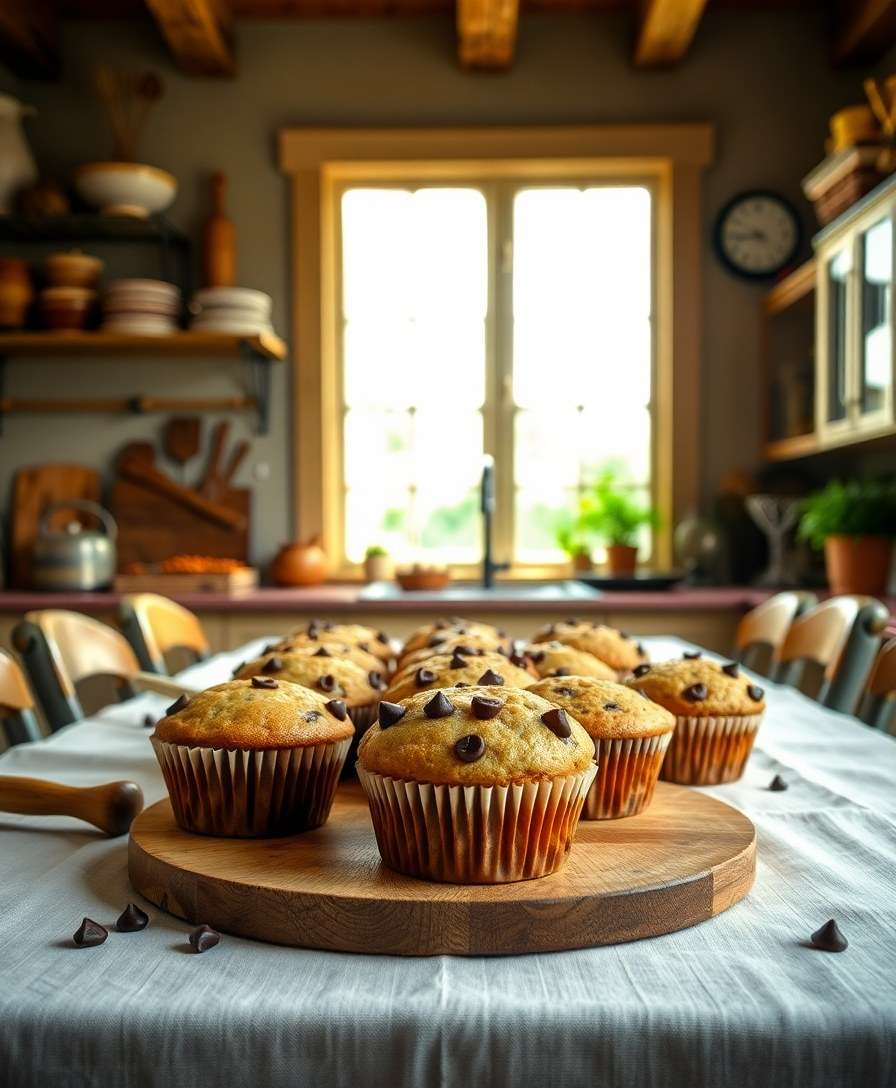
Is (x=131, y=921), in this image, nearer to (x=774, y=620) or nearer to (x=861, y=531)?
(x=774, y=620)

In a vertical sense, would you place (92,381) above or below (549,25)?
below

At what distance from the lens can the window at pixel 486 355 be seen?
425 cm

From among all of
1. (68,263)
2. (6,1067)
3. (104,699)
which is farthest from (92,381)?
(6,1067)

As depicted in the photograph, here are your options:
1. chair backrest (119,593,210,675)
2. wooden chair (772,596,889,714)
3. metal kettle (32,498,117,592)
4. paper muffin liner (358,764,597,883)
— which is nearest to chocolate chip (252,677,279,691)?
paper muffin liner (358,764,597,883)

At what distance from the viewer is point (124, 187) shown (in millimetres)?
3900

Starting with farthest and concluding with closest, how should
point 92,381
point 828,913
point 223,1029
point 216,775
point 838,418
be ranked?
point 92,381 < point 838,418 < point 216,775 < point 828,913 < point 223,1029

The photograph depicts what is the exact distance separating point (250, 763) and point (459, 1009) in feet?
1.19

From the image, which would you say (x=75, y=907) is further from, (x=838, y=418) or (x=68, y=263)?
(x=68, y=263)

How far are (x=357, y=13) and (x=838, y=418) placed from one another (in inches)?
93.7

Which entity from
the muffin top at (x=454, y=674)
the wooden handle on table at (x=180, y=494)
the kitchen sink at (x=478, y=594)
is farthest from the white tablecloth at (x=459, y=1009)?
the wooden handle on table at (x=180, y=494)

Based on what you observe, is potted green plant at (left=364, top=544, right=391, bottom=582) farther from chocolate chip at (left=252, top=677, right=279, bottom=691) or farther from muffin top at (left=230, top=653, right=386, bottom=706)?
chocolate chip at (left=252, top=677, right=279, bottom=691)

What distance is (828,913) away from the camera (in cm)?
83

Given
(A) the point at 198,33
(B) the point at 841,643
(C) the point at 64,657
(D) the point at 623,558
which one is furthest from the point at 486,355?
(C) the point at 64,657

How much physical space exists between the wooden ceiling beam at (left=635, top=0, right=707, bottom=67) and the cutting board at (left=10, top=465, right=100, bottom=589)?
8.43 ft
